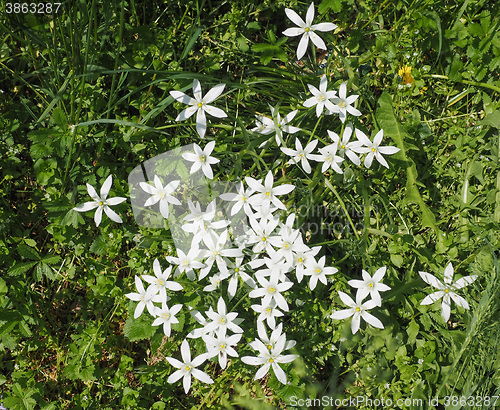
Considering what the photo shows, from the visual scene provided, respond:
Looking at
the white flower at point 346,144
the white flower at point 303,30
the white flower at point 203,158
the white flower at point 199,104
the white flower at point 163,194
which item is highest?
the white flower at point 303,30

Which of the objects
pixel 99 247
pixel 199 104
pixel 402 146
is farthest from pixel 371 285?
pixel 99 247

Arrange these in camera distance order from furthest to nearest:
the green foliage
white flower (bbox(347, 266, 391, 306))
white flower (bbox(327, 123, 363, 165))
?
the green foliage
white flower (bbox(327, 123, 363, 165))
white flower (bbox(347, 266, 391, 306))

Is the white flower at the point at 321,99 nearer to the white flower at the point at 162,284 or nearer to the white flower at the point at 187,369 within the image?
the white flower at the point at 162,284

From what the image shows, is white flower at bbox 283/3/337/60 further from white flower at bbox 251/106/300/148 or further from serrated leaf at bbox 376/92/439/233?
serrated leaf at bbox 376/92/439/233

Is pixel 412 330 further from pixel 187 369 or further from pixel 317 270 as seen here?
pixel 187 369

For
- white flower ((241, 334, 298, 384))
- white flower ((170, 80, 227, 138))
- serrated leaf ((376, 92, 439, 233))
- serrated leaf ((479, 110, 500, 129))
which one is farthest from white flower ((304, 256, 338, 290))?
serrated leaf ((479, 110, 500, 129))

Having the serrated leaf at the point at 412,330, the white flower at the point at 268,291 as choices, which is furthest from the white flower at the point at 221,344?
the serrated leaf at the point at 412,330
